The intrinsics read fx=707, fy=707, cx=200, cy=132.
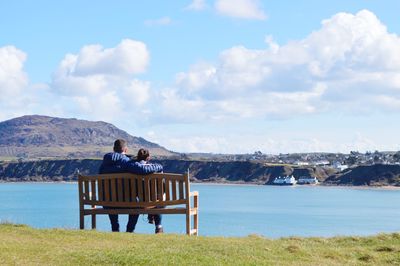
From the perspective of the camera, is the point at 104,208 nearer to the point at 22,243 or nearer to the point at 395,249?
the point at 22,243

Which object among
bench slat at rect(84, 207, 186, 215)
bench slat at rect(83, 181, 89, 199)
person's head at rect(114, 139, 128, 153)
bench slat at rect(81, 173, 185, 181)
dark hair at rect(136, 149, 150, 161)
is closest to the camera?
bench slat at rect(81, 173, 185, 181)

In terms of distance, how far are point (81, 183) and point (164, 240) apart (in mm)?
3031

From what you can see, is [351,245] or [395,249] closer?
[395,249]

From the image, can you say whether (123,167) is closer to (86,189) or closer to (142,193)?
(142,193)

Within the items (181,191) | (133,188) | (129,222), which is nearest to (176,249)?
(181,191)

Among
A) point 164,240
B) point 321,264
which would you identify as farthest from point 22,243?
point 321,264

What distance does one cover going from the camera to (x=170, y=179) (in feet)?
41.5

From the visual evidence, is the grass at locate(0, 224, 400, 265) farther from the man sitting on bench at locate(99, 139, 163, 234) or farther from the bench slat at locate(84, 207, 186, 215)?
the man sitting on bench at locate(99, 139, 163, 234)

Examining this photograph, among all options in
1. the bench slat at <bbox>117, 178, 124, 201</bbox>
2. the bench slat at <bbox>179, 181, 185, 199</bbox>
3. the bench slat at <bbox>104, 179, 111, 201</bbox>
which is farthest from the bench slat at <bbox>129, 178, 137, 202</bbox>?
the bench slat at <bbox>179, 181, 185, 199</bbox>

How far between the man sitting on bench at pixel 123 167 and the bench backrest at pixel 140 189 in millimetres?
135

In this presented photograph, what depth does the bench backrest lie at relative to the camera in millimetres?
12594

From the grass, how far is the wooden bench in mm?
1143

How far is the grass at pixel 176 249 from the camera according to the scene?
8.90 m

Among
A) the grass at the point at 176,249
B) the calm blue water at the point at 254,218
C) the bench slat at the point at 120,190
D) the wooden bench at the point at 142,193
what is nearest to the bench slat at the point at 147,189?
the wooden bench at the point at 142,193
